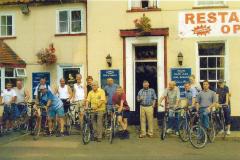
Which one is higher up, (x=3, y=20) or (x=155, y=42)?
(x=3, y=20)

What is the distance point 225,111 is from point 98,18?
19.3 ft

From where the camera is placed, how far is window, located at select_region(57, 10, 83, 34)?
20531 mm

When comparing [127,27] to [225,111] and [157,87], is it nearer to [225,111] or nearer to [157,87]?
[157,87]

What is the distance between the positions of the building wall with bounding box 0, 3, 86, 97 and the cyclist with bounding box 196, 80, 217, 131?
5968mm

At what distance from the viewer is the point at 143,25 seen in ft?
61.7

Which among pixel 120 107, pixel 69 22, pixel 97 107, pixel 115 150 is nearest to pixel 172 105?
pixel 120 107

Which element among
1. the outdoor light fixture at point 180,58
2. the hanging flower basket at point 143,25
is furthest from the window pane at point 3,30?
the outdoor light fixture at point 180,58

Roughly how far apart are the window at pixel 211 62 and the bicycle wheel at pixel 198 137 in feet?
15.4

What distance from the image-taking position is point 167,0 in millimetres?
19016

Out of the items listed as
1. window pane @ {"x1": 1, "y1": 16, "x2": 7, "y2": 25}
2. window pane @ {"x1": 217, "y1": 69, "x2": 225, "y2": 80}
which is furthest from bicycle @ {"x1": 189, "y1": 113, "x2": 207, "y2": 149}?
window pane @ {"x1": 1, "y1": 16, "x2": 7, "y2": 25}

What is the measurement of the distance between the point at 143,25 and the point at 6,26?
232 inches

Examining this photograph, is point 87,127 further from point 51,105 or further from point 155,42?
point 155,42

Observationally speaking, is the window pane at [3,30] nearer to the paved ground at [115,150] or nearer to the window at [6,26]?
the window at [6,26]

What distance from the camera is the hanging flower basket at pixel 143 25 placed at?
1881 cm
